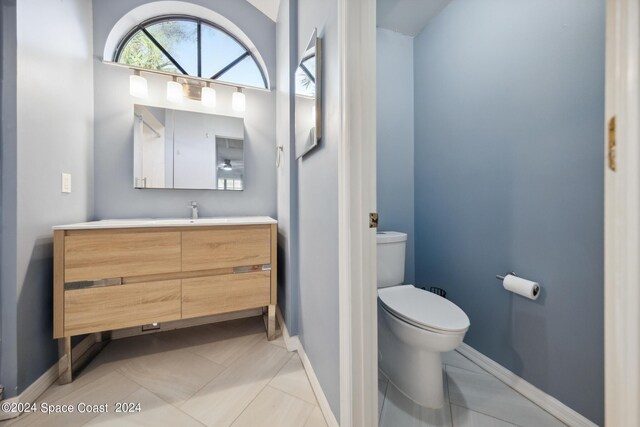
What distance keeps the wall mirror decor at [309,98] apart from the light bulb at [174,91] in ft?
3.27

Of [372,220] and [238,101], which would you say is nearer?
[372,220]

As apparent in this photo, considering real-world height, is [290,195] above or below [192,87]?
below

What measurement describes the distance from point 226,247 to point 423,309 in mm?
1207

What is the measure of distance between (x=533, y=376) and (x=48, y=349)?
252 cm

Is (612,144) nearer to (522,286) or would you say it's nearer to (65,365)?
(522,286)

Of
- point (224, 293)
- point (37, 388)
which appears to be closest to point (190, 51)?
point (224, 293)

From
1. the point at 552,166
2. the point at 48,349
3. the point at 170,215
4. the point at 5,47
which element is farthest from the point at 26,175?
the point at 552,166

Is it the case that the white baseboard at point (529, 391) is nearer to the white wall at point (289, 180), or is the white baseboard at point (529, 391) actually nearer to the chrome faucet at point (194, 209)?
the white wall at point (289, 180)

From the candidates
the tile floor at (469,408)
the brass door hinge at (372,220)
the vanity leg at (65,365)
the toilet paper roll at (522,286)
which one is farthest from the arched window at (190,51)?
the tile floor at (469,408)

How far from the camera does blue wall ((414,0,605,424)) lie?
101 centimetres

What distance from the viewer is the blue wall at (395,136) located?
6.07 ft

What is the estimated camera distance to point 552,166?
3.69 feet

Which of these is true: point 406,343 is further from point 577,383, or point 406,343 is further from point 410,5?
point 410,5

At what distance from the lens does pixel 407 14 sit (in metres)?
1.72
